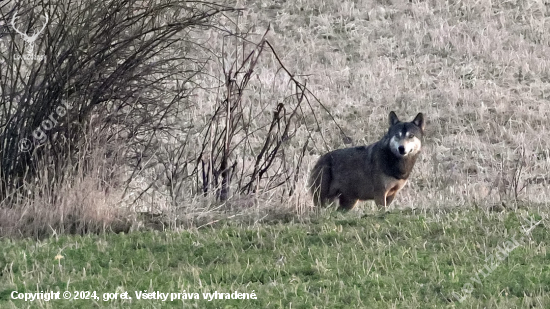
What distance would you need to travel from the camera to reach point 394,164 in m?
12.1

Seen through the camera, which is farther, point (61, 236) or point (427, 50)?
point (427, 50)

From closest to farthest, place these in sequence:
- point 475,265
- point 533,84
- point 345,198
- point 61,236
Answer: point 475,265
point 61,236
point 345,198
point 533,84

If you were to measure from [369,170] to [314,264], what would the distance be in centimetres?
436

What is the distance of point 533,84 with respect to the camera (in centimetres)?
2416

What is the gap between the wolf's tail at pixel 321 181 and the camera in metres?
12.2

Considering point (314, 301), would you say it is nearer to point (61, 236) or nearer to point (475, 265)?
point (475, 265)

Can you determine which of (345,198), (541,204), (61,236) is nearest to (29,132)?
(61,236)

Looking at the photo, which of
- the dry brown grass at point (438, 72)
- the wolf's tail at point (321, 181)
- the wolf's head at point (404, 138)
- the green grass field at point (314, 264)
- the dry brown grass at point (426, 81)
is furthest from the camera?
the dry brown grass at point (438, 72)

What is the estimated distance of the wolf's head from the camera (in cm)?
1196

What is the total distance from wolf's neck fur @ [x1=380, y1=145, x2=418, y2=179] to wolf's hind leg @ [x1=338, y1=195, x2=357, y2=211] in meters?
0.66

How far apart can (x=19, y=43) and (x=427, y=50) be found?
1772cm

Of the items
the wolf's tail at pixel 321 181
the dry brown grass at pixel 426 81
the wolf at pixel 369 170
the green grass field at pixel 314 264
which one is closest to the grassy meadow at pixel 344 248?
the green grass field at pixel 314 264

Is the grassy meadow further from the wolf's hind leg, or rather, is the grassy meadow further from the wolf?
the wolf's hind leg

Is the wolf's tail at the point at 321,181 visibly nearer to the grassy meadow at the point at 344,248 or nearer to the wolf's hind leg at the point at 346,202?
the wolf's hind leg at the point at 346,202
